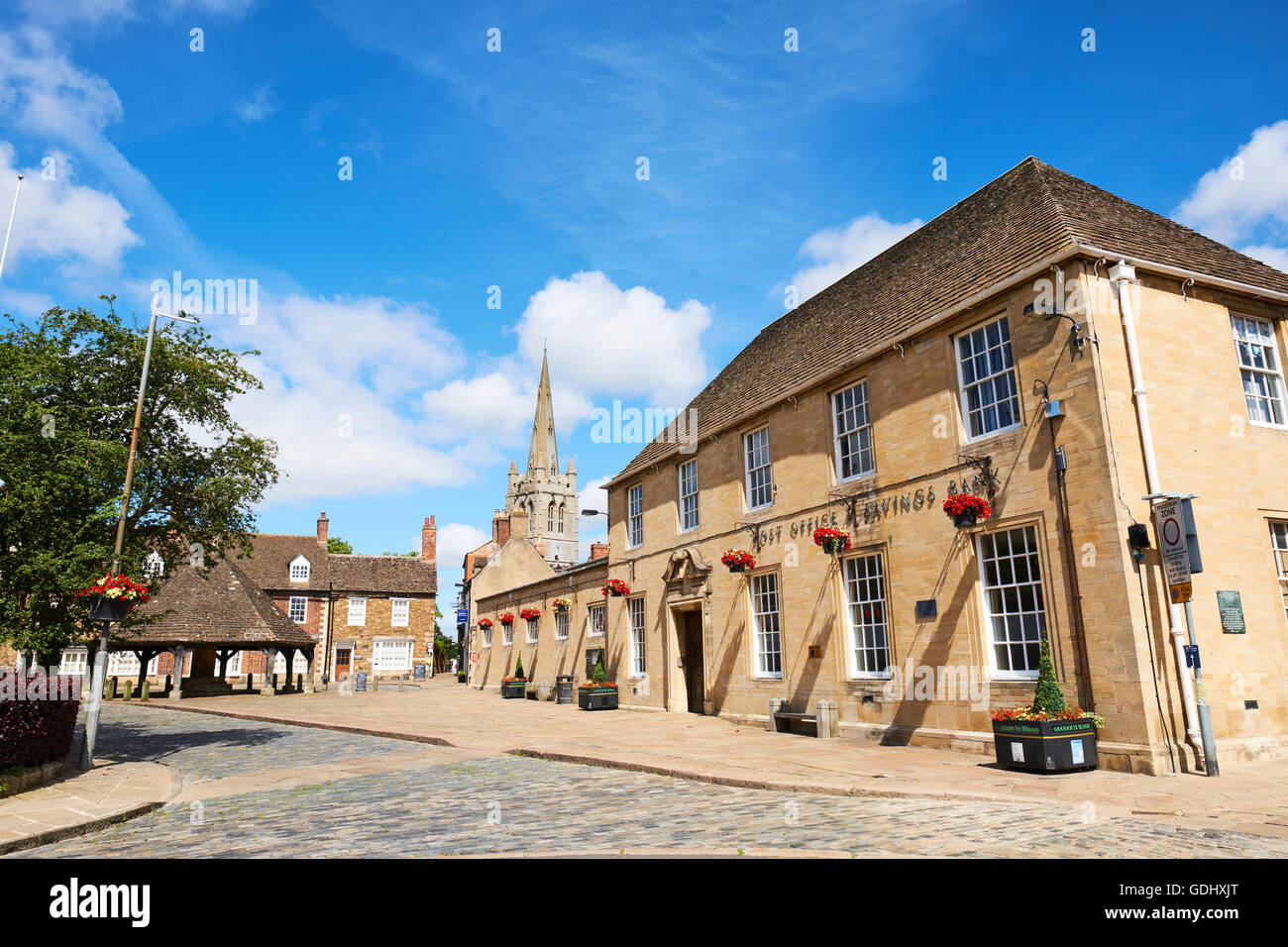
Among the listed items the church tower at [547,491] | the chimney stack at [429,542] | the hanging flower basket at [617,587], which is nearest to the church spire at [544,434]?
the church tower at [547,491]

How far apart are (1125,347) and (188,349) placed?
15760 millimetres

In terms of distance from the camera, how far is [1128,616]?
32.7 feet

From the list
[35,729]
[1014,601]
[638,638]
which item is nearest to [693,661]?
[638,638]

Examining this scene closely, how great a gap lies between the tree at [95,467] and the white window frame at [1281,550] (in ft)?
55.6

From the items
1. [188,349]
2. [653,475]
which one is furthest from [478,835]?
→ [653,475]

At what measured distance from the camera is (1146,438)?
1062 centimetres

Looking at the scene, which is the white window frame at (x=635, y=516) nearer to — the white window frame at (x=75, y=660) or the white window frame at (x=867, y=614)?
the white window frame at (x=867, y=614)

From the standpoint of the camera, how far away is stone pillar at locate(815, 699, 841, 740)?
14562mm

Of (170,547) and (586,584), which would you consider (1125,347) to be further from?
(586,584)

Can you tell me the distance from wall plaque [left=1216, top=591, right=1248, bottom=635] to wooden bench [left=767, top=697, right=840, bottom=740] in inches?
256

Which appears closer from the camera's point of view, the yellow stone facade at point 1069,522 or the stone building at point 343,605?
the yellow stone facade at point 1069,522

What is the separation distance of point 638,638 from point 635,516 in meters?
3.80

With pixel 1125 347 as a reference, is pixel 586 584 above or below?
below

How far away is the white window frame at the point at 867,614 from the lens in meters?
14.2
